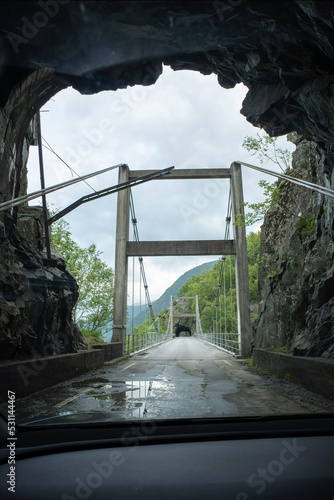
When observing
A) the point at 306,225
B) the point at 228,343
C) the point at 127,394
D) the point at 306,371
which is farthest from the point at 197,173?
the point at 228,343

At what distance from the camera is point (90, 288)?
82.7 feet

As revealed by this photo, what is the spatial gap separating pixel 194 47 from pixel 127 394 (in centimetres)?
Answer: 448

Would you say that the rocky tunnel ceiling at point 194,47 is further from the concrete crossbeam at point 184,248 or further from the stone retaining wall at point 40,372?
the concrete crossbeam at point 184,248

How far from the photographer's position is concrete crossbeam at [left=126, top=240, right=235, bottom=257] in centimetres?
1262

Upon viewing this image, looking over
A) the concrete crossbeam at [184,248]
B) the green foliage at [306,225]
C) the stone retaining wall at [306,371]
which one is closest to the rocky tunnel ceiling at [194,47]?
the stone retaining wall at [306,371]

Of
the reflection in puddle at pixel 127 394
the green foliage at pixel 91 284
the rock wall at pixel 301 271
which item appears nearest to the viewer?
the reflection in puddle at pixel 127 394

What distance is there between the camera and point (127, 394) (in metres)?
4.66

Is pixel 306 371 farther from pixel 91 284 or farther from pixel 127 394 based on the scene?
pixel 91 284

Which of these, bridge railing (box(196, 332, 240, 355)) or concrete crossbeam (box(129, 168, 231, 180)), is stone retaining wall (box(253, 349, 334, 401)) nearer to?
bridge railing (box(196, 332, 240, 355))

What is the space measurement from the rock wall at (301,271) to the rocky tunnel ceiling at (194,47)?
66.3 inches

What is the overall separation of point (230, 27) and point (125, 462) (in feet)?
13.2

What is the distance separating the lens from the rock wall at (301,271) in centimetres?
568

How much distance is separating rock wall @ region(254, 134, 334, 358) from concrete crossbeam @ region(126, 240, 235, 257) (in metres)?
1.37

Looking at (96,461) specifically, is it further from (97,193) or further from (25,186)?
(25,186)
